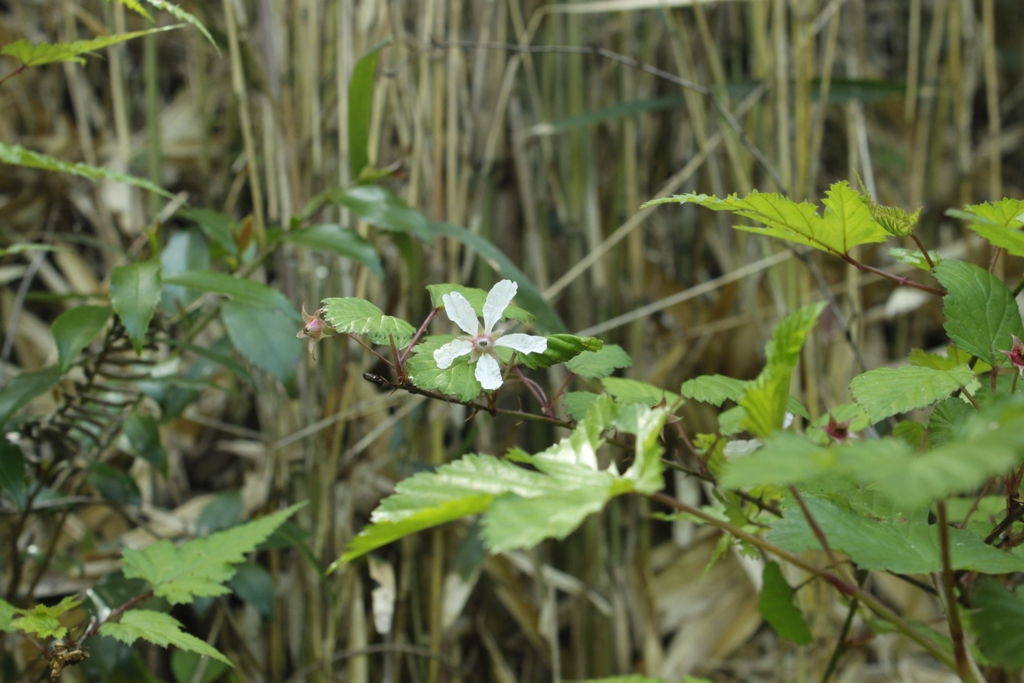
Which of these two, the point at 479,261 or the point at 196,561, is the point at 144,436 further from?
the point at 479,261

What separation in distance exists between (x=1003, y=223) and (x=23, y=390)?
0.83 meters

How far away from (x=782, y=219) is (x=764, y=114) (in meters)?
0.92

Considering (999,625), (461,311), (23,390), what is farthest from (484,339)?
(23,390)

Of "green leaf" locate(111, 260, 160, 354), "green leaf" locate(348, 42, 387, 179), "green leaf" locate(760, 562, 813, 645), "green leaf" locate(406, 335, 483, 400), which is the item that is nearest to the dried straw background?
"green leaf" locate(348, 42, 387, 179)

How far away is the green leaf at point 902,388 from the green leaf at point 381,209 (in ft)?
1.63

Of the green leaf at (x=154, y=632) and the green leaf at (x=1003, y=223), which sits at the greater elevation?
the green leaf at (x=1003, y=223)

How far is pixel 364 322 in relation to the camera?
1.28 feet

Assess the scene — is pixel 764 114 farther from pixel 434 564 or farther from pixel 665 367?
pixel 434 564

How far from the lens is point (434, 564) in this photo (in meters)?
1.00

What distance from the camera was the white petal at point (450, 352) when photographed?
41cm

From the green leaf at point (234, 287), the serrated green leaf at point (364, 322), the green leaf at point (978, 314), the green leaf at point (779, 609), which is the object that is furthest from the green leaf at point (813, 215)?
the green leaf at point (234, 287)

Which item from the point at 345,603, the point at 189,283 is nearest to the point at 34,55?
the point at 189,283

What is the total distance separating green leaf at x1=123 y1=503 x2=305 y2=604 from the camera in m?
0.57

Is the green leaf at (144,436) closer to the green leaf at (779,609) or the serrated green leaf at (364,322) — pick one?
the serrated green leaf at (364,322)
